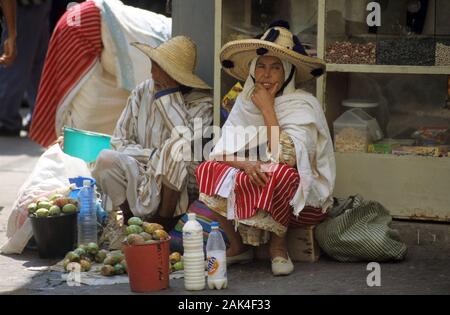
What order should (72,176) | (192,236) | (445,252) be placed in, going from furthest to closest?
(72,176), (445,252), (192,236)

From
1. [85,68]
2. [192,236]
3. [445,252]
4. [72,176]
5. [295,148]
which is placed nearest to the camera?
[192,236]

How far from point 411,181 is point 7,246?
235 cm

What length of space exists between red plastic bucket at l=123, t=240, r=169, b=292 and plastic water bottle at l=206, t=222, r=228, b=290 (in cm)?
21

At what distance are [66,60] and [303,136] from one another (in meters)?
2.68

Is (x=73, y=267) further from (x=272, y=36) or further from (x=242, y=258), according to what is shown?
(x=272, y=36)

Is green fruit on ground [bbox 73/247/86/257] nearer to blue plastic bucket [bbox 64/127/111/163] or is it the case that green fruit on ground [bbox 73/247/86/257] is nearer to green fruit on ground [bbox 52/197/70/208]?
green fruit on ground [bbox 52/197/70/208]

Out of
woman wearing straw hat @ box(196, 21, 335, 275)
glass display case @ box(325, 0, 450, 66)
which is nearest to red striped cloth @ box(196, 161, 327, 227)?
woman wearing straw hat @ box(196, 21, 335, 275)

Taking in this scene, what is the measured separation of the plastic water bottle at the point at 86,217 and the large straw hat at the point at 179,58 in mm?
800

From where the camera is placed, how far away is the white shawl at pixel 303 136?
5.57 meters

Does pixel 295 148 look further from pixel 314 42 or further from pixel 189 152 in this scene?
pixel 314 42

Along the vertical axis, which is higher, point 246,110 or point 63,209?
point 246,110

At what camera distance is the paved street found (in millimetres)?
5207

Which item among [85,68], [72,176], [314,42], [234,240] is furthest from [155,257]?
[85,68]

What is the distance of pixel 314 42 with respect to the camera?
658 centimetres
